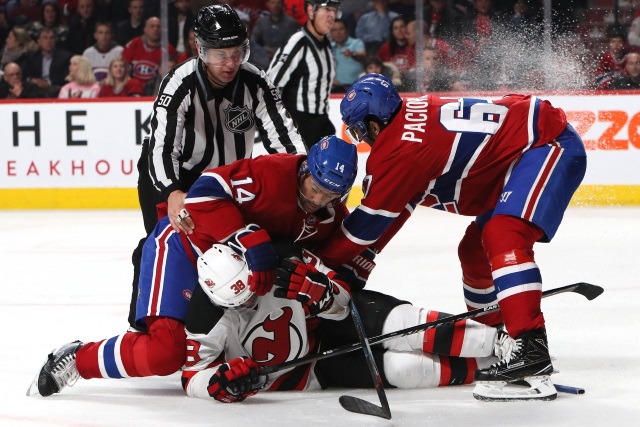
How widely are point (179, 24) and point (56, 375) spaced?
5723 mm

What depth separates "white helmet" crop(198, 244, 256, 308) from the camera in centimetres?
279

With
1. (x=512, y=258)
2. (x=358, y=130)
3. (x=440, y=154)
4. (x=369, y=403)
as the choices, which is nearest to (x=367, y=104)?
(x=358, y=130)

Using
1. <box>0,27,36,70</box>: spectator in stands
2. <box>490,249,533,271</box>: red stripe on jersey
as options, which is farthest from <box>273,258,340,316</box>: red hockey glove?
<box>0,27,36,70</box>: spectator in stands

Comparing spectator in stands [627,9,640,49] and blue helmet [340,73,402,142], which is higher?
blue helmet [340,73,402,142]

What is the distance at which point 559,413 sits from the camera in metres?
2.70

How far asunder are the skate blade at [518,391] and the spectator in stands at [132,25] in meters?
6.18

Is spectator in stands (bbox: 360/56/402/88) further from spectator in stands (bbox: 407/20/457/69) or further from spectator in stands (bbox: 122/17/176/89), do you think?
spectator in stands (bbox: 122/17/176/89)

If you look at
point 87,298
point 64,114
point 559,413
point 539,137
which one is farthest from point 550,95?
point 559,413

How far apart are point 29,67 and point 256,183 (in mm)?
6094

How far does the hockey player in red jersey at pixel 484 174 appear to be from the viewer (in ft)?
9.27

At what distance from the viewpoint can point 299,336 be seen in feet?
9.79

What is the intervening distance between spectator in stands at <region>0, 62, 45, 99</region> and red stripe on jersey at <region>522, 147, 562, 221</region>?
20.0 ft

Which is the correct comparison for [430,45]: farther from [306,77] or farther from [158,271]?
[158,271]

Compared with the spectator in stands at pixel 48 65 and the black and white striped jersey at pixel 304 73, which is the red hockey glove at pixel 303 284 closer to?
the black and white striped jersey at pixel 304 73
